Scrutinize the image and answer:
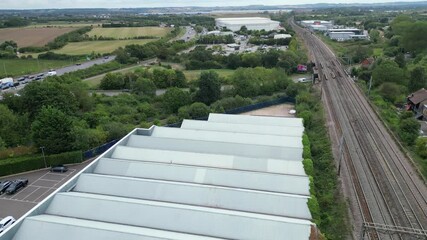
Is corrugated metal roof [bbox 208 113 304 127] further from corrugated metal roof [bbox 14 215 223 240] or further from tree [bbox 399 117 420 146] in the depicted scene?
corrugated metal roof [bbox 14 215 223 240]

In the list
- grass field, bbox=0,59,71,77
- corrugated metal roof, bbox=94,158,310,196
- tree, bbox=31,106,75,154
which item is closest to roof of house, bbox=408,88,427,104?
corrugated metal roof, bbox=94,158,310,196

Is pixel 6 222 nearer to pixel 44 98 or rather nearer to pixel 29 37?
pixel 44 98

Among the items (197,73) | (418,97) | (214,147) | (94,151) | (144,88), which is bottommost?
(197,73)

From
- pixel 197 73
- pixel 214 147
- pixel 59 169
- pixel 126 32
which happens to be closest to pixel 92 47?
pixel 126 32

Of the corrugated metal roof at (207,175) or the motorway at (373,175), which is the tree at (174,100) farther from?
the corrugated metal roof at (207,175)

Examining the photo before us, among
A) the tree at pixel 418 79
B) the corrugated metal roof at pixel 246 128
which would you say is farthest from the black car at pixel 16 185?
the tree at pixel 418 79

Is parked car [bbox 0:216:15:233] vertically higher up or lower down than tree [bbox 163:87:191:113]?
lower down

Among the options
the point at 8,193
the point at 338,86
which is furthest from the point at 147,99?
the point at 338,86
